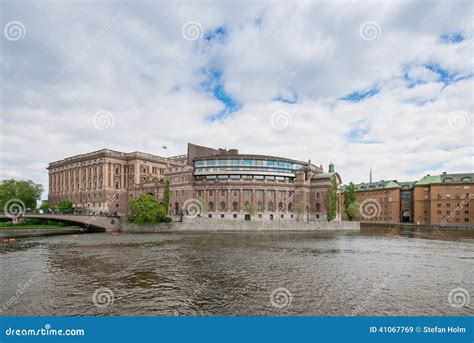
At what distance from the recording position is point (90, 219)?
243 ft

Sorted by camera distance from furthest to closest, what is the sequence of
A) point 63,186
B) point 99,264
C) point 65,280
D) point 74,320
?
point 63,186 → point 99,264 → point 65,280 → point 74,320

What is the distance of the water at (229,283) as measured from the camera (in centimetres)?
1678

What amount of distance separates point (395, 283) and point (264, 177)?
7273cm

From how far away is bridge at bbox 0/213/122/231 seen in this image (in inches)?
2857

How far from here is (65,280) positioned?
74.1 feet

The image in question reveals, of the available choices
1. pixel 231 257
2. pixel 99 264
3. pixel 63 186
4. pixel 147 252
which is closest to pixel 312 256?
pixel 231 257

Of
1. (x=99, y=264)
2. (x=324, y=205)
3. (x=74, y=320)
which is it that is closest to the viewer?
(x=74, y=320)

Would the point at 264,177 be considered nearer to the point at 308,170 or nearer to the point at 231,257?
the point at 308,170

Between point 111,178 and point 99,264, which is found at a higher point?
A: point 111,178

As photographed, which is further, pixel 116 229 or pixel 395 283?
pixel 116 229

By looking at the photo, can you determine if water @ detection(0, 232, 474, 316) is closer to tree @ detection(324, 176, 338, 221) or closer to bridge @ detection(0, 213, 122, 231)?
bridge @ detection(0, 213, 122, 231)

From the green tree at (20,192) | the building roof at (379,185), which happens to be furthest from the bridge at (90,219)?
the building roof at (379,185)

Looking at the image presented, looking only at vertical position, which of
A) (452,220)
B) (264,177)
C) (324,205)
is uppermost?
(264,177)

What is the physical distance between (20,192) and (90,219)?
134ft
